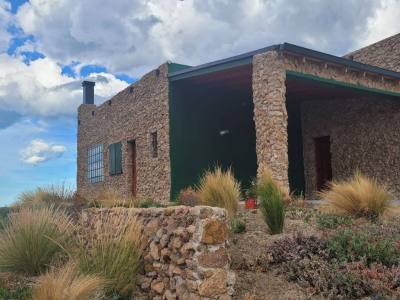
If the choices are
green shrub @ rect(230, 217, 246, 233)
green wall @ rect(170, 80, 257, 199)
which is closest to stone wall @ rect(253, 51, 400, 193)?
green shrub @ rect(230, 217, 246, 233)

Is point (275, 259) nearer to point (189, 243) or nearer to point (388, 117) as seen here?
point (189, 243)

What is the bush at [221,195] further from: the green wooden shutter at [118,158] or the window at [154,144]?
the green wooden shutter at [118,158]

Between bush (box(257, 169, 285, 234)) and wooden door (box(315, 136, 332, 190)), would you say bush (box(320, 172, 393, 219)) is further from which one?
wooden door (box(315, 136, 332, 190))

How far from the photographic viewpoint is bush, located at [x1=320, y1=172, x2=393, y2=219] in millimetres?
7320

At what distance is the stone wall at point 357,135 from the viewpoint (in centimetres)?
1309

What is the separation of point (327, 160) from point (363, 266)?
10.4 meters

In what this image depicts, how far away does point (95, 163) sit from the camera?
57.9 ft

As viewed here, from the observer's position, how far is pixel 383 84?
12359 millimetres

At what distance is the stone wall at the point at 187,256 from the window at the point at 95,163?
1141 centimetres

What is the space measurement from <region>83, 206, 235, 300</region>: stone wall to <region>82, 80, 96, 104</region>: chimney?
14.9 m

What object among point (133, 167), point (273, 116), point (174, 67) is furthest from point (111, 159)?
point (273, 116)

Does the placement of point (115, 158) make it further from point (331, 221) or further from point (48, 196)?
point (331, 221)

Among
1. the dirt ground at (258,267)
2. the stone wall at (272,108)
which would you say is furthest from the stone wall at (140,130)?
the dirt ground at (258,267)

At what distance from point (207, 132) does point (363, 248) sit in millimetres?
7815
